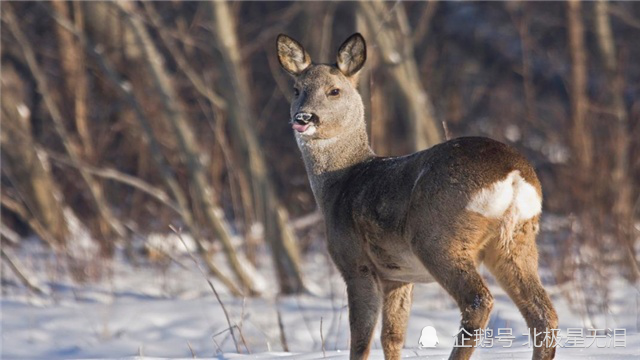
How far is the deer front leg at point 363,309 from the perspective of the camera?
4.82 m

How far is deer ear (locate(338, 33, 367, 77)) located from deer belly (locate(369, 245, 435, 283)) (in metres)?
1.24

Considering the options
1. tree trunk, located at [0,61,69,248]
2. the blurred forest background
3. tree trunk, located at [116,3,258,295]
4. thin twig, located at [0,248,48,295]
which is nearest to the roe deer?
the blurred forest background

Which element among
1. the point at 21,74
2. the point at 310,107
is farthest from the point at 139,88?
the point at 310,107

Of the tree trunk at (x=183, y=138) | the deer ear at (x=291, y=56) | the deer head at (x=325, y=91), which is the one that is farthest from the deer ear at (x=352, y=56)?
the tree trunk at (x=183, y=138)

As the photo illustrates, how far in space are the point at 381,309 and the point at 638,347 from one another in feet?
4.25

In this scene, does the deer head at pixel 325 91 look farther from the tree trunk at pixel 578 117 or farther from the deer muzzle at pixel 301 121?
the tree trunk at pixel 578 117

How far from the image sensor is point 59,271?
11.6 meters

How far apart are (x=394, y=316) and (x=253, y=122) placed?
17.5 ft

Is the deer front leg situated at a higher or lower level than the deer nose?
lower

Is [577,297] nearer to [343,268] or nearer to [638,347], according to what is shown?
[638,347]

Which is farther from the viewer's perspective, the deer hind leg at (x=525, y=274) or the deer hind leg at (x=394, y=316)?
the deer hind leg at (x=394, y=316)

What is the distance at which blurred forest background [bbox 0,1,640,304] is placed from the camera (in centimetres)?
985

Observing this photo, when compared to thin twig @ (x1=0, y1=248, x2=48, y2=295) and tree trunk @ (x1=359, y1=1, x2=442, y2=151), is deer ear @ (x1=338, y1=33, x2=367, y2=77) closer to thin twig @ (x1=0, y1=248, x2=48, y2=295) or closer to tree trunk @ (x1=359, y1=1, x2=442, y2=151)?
tree trunk @ (x1=359, y1=1, x2=442, y2=151)

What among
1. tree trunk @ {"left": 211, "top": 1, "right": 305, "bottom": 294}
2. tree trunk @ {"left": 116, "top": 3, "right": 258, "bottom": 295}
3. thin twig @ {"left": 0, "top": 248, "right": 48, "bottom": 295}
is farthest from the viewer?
thin twig @ {"left": 0, "top": 248, "right": 48, "bottom": 295}
